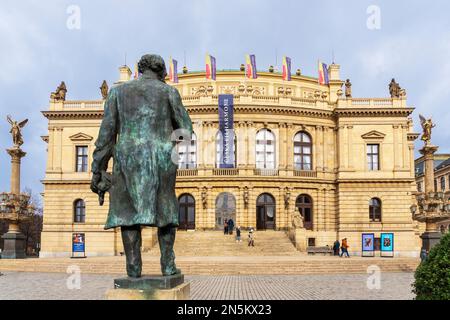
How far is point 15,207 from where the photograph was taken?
122 feet

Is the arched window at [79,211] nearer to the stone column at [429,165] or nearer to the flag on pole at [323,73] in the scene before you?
the flag on pole at [323,73]

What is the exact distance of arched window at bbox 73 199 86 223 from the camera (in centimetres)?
4997

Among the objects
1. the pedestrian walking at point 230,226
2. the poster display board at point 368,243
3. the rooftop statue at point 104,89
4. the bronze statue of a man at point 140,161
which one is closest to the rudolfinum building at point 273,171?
the pedestrian walking at point 230,226

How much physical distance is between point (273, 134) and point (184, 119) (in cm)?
4353

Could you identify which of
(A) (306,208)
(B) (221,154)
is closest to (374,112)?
(A) (306,208)

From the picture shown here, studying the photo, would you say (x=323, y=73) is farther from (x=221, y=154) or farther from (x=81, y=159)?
(x=81, y=159)

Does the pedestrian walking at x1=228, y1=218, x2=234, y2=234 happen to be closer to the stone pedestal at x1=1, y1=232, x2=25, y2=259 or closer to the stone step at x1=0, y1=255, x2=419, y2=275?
the stone pedestal at x1=1, y1=232, x2=25, y2=259

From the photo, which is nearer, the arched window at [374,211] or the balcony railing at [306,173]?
the arched window at [374,211]

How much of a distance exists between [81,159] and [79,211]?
4997mm

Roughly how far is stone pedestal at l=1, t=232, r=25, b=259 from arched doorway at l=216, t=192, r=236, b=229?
18355 mm

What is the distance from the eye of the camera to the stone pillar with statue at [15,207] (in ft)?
118

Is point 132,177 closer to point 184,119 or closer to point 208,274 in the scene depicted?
point 184,119

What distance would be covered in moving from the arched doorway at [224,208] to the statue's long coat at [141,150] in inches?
1651

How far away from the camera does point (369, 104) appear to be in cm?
5078
